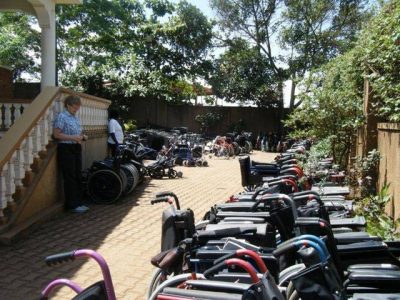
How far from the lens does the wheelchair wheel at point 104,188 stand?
8.43 metres

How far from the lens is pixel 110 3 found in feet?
70.3

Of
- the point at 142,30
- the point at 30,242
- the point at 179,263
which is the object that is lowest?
the point at 30,242

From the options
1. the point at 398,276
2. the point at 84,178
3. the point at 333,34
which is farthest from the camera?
the point at 333,34

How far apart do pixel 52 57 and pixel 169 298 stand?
1004 centimetres

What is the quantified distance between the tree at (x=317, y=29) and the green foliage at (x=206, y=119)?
14.6ft

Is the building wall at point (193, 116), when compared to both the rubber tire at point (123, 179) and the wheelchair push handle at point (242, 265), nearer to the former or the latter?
the rubber tire at point (123, 179)

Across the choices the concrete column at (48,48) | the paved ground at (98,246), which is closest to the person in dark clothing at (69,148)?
the paved ground at (98,246)

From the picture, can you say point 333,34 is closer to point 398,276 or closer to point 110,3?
point 110,3

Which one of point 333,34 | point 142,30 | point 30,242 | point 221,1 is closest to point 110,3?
point 142,30

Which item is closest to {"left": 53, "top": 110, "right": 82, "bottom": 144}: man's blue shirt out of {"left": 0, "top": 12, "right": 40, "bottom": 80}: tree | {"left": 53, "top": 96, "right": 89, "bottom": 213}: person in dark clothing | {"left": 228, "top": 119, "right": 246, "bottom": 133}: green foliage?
{"left": 53, "top": 96, "right": 89, "bottom": 213}: person in dark clothing

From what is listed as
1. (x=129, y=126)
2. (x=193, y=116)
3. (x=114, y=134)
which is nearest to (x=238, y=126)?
(x=193, y=116)

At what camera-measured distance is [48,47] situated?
36.9 ft

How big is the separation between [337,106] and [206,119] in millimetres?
16480

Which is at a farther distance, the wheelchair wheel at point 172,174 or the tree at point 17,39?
the tree at point 17,39
